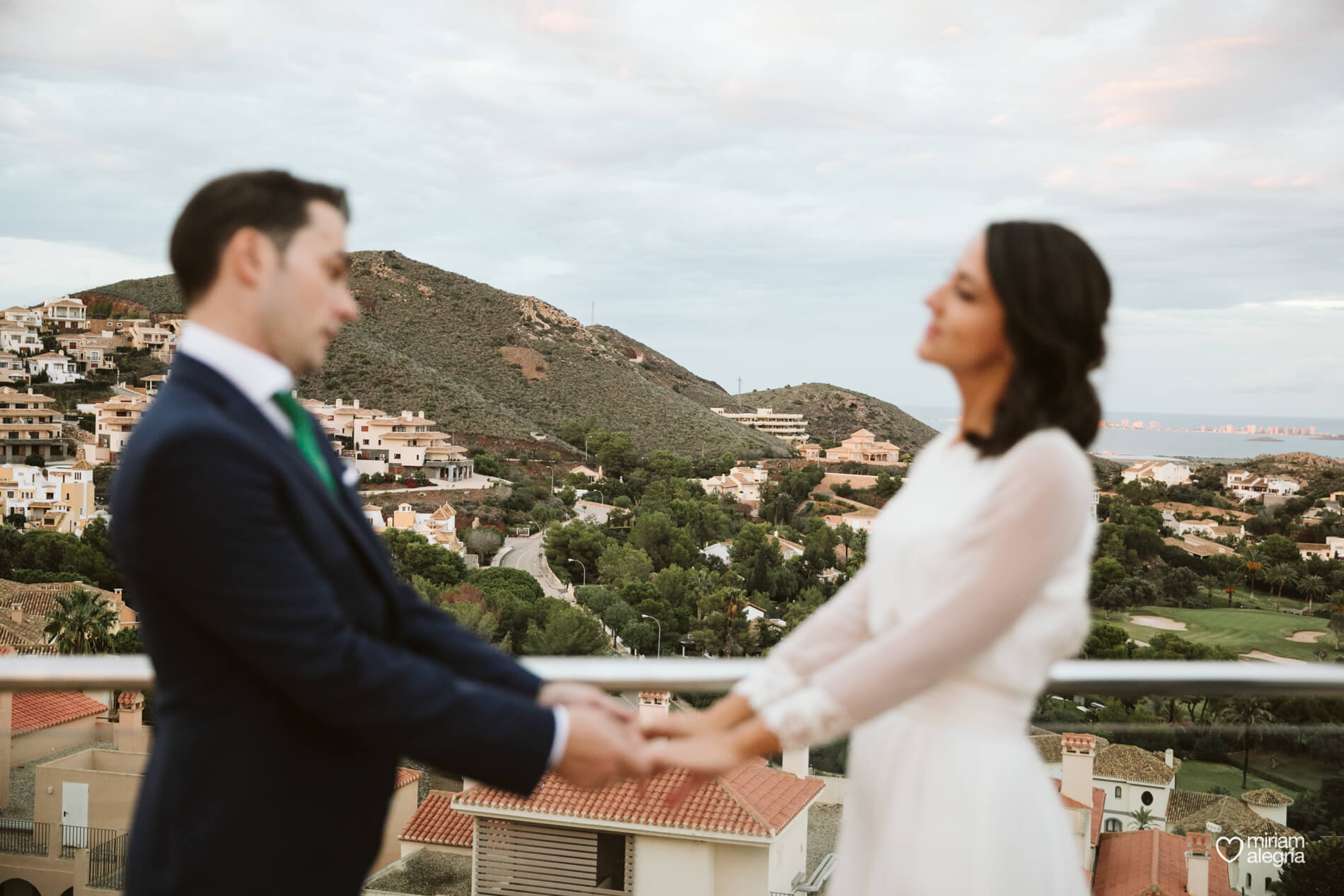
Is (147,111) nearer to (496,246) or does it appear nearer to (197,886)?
(496,246)

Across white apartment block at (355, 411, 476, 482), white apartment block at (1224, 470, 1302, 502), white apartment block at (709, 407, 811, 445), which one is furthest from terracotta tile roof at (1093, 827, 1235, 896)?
white apartment block at (709, 407, 811, 445)

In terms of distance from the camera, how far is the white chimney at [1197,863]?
5.03ft

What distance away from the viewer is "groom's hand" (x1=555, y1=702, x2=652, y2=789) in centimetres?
96

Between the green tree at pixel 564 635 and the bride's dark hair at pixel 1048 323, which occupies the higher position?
the bride's dark hair at pixel 1048 323

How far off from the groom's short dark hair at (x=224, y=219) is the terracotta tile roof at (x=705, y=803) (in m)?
0.83

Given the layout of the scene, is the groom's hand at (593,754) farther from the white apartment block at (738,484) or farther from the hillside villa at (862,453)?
the hillside villa at (862,453)

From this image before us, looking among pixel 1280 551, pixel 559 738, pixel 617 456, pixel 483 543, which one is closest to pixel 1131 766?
pixel 559 738

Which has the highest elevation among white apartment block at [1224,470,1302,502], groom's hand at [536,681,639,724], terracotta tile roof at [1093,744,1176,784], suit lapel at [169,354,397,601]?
white apartment block at [1224,470,1302,502]

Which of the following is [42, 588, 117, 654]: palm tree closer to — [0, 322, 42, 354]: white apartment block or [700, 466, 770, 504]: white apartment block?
[700, 466, 770, 504]: white apartment block

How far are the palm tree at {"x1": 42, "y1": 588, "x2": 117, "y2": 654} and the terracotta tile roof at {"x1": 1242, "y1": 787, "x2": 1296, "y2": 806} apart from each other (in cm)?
2160

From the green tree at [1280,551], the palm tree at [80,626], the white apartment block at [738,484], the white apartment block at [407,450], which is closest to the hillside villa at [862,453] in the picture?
the white apartment block at [738,484]

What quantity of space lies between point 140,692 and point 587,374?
65.3 meters

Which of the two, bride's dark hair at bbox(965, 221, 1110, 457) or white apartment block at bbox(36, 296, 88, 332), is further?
white apartment block at bbox(36, 296, 88, 332)

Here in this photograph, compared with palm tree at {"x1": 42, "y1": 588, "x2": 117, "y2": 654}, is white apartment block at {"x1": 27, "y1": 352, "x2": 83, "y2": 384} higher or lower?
higher
